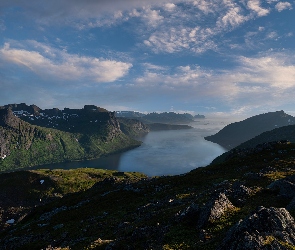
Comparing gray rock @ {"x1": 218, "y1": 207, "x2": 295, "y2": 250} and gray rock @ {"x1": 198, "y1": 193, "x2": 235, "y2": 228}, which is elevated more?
gray rock @ {"x1": 218, "y1": 207, "x2": 295, "y2": 250}

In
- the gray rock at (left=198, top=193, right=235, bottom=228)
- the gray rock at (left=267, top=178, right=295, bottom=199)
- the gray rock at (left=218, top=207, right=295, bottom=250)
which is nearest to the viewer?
the gray rock at (left=218, top=207, right=295, bottom=250)

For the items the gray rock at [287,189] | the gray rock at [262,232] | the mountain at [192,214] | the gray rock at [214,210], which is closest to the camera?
the gray rock at [262,232]

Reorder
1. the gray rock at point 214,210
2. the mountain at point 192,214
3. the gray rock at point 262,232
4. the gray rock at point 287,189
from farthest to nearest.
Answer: the gray rock at point 287,189
the gray rock at point 214,210
the mountain at point 192,214
the gray rock at point 262,232

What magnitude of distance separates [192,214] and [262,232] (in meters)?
10.5

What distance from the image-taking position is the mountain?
18391mm

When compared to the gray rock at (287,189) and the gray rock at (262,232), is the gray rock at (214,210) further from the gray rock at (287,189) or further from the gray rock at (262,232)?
the gray rock at (287,189)

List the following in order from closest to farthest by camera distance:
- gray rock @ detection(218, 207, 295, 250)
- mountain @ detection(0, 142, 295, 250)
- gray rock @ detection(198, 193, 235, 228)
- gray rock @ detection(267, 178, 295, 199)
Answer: gray rock @ detection(218, 207, 295, 250) < mountain @ detection(0, 142, 295, 250) < gray rock @ detection(198, 193, 235, 228) < gray rock @ detection(267, 178, 295, 199)

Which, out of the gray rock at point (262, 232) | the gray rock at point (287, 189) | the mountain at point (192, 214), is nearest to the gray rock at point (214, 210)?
the mountain at point (192, 214)

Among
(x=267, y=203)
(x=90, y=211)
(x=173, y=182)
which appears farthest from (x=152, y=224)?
(x=173, y=182)

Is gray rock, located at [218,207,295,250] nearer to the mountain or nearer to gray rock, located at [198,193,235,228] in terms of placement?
the mountain

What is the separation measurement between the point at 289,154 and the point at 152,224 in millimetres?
49823

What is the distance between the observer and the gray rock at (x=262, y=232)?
51.8ft

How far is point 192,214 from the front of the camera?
27125 millimetres

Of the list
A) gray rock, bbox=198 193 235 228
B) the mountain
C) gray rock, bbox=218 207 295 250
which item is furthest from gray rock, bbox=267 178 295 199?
gray rock, bbox=218 207 295 250
